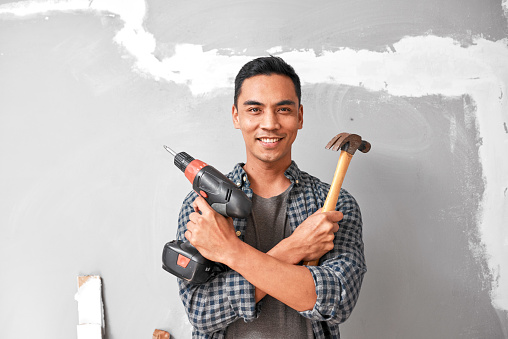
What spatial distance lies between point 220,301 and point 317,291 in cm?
25

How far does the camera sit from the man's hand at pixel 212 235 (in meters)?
1.10

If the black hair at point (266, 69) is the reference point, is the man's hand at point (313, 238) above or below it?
below

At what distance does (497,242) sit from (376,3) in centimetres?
111

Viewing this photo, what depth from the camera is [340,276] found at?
112 cm

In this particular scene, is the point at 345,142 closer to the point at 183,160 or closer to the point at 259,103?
the point at 259,103

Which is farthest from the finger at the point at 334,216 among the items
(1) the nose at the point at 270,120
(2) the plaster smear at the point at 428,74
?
(2) the plaster smear at the point at 428,74

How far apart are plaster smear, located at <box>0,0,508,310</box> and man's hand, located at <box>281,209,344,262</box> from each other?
2.84ft

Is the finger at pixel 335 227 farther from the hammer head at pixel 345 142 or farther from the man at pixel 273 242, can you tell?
the hammer head at pixel 345 142

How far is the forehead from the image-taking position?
1.33 meters

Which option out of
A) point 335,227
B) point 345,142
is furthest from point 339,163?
point 335,227

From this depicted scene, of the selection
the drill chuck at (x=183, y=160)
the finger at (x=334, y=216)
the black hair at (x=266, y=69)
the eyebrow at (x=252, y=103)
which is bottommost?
the finger at (x=334, y=216)

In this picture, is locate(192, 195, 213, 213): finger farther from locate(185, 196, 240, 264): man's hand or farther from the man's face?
the man's face

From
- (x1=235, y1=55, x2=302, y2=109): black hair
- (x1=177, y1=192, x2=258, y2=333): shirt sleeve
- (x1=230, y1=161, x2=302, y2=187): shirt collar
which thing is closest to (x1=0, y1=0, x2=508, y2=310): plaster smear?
(x1=235, y1=55, x2=302, y2=109): black hair

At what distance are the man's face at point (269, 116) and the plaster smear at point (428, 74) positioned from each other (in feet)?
1.79
